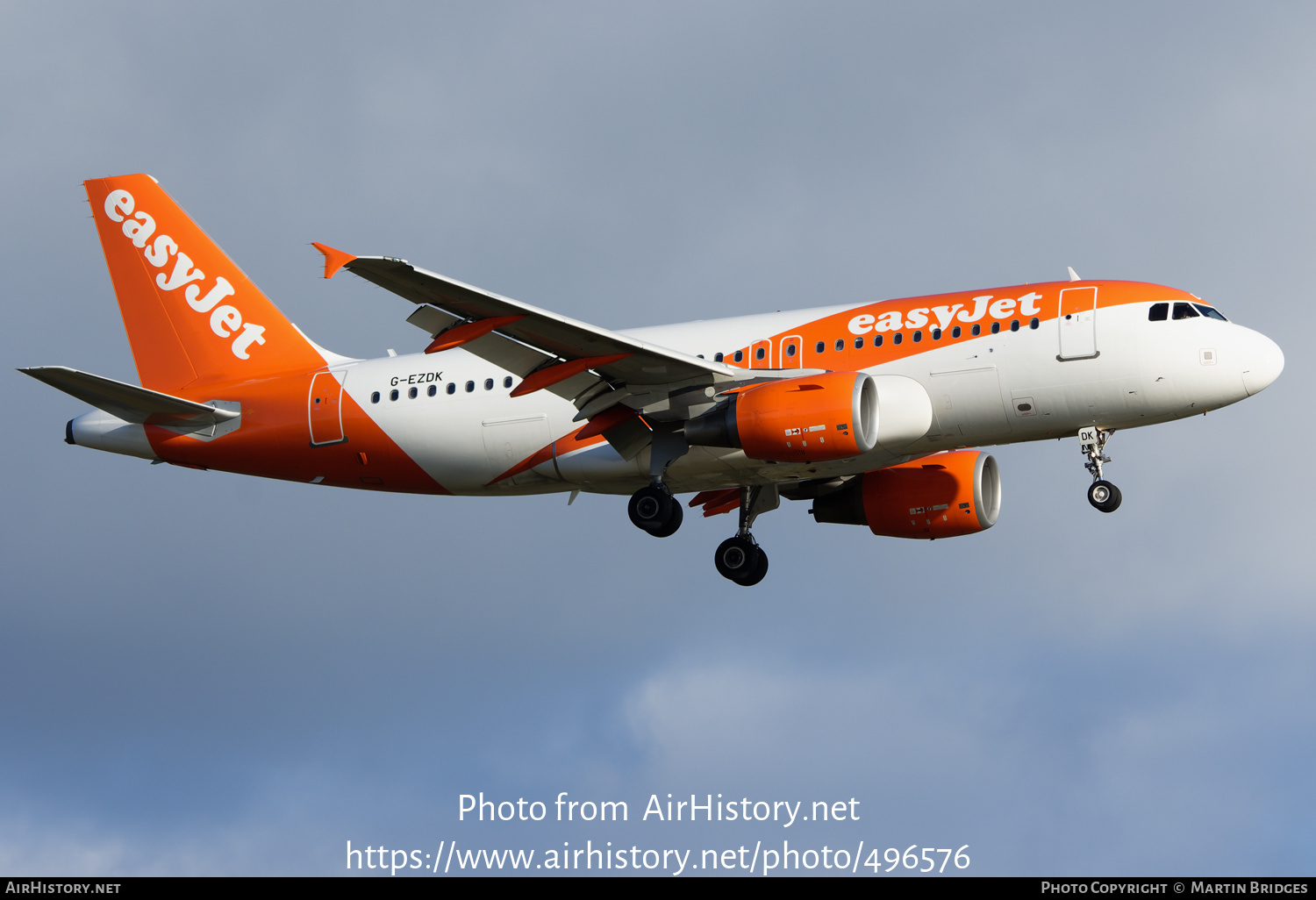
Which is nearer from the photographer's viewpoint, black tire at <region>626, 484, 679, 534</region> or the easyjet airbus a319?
the easyjet airbus a319

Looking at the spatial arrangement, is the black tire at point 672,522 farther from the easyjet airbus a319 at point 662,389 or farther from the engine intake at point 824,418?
the engine intake at point 824,418

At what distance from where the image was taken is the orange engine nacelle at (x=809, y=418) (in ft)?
90.8

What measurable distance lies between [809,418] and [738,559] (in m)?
7.13

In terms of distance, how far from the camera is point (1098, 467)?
29188mm

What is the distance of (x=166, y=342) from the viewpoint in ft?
118

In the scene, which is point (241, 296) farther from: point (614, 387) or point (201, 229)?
point (614, 387)

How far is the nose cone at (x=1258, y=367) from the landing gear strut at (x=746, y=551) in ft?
35.4

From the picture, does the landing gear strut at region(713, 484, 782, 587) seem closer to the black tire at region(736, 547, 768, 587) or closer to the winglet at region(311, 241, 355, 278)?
the black tire at region(736, 547, 768, 587)

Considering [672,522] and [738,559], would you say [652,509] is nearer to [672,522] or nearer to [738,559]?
[672,522]

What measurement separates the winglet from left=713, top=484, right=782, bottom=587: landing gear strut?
12.6 m

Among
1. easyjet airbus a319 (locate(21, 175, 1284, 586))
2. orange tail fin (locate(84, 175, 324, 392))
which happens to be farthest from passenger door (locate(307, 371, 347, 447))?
orange tail fin (locate(84, 175, 324, 392))

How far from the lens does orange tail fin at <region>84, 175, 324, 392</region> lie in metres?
35.3

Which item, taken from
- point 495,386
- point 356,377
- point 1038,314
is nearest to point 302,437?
point 356,377

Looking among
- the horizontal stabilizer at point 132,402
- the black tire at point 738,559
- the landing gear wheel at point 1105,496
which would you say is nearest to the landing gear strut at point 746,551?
the black tire at point 738,559
